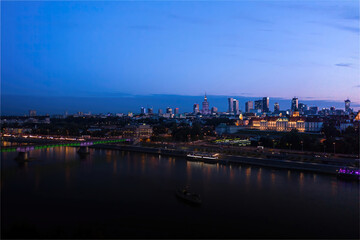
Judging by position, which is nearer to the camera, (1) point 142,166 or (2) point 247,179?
(2) point 247,179

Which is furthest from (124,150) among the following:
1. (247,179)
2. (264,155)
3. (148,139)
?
(247,179)

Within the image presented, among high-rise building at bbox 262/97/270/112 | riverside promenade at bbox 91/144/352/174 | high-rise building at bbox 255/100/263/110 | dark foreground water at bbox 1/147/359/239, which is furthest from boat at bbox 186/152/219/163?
high-rise building at bbox 255/100/263/110

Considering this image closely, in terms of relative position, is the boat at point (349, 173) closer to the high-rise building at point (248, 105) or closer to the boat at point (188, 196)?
the boat at point (188, 196)

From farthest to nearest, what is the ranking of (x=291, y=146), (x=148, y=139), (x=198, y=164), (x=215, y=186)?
(x=148, y=139) → (x=291, y=146) → (x=198, y=164) → (x=215, y=186)

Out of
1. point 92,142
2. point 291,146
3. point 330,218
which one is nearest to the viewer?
point 330,218

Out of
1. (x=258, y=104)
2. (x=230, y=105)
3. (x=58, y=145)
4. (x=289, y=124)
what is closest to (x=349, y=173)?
(x=58, y=145)

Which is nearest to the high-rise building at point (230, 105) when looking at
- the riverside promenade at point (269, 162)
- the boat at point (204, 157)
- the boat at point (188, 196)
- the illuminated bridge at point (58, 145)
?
the illuminated bridge at point (58, 145)

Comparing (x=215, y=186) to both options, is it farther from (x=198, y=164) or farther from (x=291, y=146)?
(x=291, y=146)
